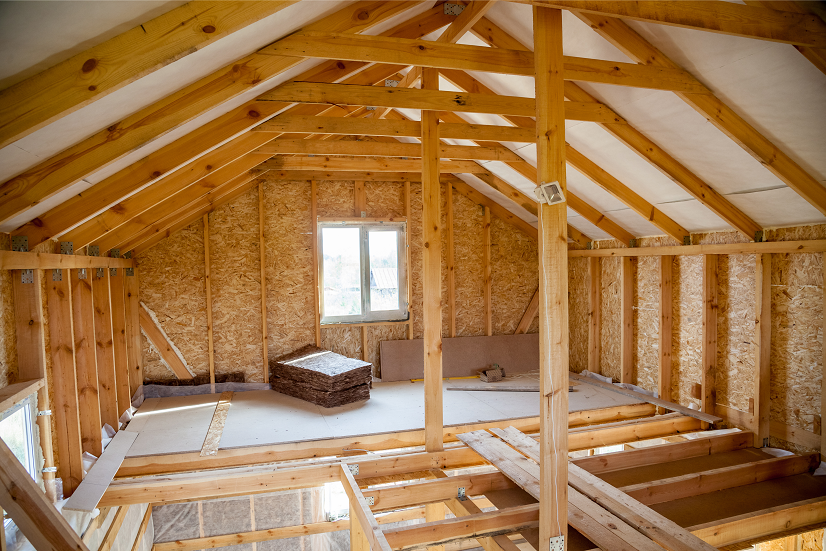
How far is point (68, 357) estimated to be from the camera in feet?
12.8

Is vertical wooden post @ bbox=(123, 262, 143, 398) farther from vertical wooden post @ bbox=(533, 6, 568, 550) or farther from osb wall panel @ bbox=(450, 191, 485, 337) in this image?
vertical wooden post @ bbox=(533, 6, 568, 550)

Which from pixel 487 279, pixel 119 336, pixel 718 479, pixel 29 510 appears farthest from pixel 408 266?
pixel 29 510

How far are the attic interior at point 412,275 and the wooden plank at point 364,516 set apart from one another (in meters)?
0.04

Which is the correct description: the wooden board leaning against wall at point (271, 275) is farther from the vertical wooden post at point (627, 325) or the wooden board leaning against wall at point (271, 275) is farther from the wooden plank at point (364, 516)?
the wooden plank at point (364, 516)

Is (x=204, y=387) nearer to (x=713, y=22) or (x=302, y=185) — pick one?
(x=302, y=185)

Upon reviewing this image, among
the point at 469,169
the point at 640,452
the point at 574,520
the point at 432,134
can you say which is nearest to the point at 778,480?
the point at 640,452

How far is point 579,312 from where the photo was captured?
7906mm

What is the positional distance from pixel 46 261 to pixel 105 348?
1.80 metres

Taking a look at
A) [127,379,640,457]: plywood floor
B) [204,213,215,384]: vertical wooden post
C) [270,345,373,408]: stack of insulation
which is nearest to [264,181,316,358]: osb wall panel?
[270,345,373,408]: stack of insulation

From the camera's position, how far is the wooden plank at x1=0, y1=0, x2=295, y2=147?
1.74 m

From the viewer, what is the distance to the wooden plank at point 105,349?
492cm

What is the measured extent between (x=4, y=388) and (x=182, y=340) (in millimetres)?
3875

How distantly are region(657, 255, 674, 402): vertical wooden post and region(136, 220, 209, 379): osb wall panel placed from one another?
6.18m

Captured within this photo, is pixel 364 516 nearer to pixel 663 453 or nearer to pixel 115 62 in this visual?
pixel 115 62
